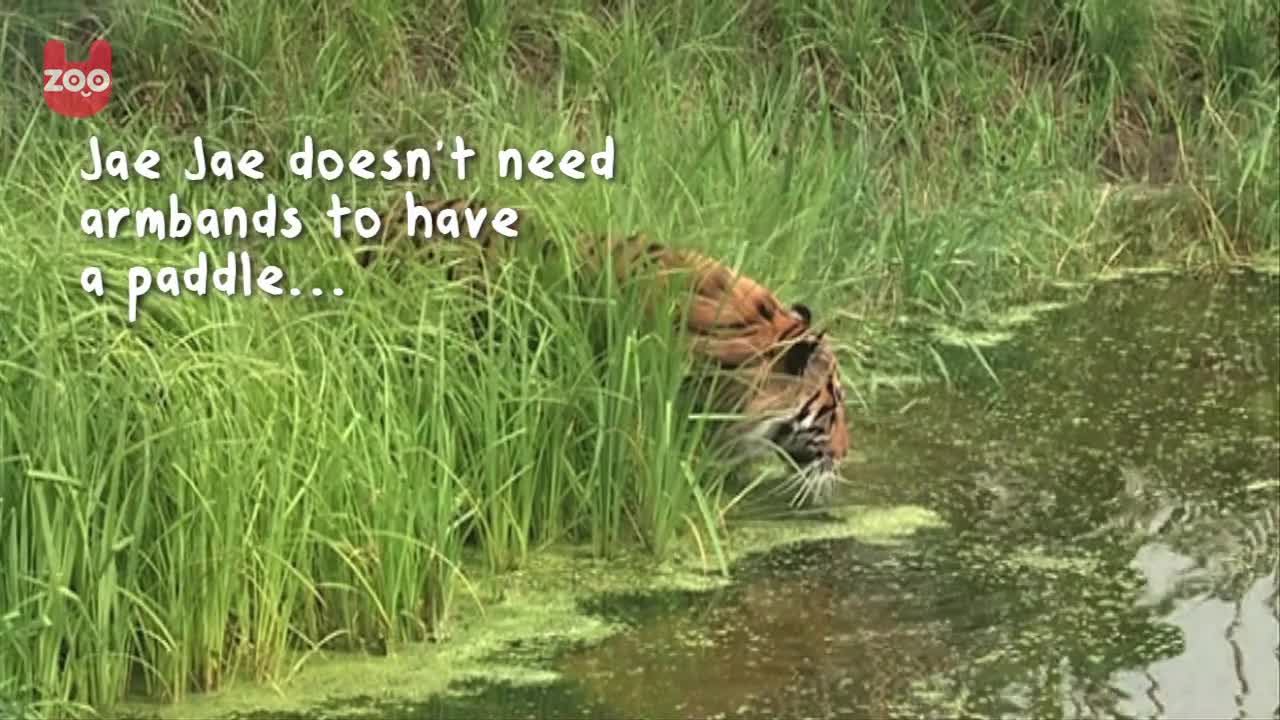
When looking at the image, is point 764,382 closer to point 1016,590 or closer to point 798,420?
point 798,420

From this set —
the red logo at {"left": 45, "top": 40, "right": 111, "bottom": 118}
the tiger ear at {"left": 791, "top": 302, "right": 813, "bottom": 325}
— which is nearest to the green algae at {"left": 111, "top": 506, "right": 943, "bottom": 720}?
the tiger ear at {"left": 791, "top": 302, "right": 813, "bottom": 325}

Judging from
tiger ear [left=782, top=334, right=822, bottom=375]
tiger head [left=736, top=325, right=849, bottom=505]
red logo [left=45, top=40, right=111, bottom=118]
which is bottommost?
tiger head [left=736, top=325, right=849, bottom=505]

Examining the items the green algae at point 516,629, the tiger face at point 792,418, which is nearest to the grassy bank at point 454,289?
the green algae at point 516,629

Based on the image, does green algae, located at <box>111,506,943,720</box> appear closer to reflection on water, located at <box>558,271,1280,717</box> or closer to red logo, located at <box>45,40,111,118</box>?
reflection on water, located at <box>558,271,1280,717</box>

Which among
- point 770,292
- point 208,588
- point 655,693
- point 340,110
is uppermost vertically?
point 340,110

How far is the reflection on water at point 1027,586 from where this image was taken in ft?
11.1

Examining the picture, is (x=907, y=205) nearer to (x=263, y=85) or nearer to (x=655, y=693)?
(x=263, y=85)

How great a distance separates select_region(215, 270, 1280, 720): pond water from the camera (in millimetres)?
3350

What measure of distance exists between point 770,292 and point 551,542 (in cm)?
82

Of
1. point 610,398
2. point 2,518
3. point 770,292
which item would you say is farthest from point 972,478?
point 2,518

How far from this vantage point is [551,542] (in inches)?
155

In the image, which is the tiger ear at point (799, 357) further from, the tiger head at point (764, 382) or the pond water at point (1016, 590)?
the pond water at point (1016, 590)

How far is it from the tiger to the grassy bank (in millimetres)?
119

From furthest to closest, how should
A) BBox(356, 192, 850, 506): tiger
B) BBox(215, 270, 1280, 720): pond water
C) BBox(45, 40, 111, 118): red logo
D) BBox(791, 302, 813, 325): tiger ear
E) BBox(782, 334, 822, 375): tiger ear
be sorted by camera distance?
BBox(45, 40, 111, 118): red logo → BBox(791, 302, 813, 325): tiger ear → BBox(782, 334, 822, 375): tiger ear → BBox(356, 192, 850, 506): tiger → BBox(215, 270, 1280, 720): pond water
